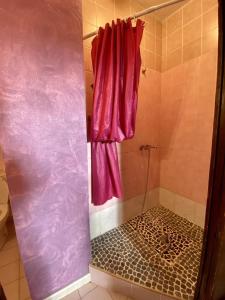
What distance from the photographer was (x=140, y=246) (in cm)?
139

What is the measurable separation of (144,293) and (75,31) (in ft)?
5.73

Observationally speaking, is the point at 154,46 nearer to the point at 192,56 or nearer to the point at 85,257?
the point at 192,56

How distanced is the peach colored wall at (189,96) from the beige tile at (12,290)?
5.62ft

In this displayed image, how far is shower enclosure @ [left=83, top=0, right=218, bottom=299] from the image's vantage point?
1265 millimetres

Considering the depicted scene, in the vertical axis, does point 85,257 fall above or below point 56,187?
below

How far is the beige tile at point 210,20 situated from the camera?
136cm

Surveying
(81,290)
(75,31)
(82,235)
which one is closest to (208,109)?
(75,31)

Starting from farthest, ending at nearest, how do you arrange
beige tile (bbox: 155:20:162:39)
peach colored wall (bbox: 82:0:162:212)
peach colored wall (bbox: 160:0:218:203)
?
beige tile (bbox: 155:20:162:39), peach colored wall (bbox: 82:0:162:212), peach colored wall (bbox: 160:0:218:203)

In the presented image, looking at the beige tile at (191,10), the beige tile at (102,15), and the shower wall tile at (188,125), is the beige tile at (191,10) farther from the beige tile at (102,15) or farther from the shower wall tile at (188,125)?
the beige tile at (102,15)

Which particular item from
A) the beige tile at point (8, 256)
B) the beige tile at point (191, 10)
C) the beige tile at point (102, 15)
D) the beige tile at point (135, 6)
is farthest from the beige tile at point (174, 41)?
the beige tile at point (8, 256)

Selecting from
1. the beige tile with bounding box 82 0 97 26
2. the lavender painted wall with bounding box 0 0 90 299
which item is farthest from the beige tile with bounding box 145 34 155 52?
the lavender painted wall with bounding box 0 0 90 299

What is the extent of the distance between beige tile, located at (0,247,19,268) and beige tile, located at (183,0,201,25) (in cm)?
274

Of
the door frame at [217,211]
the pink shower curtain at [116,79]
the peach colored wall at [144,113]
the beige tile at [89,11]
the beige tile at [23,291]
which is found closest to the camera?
the door frame at [217,211]

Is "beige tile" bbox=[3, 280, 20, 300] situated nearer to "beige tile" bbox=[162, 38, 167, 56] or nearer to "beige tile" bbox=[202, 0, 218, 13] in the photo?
"beige tile" bbox=[162, 38, 167, 56]
